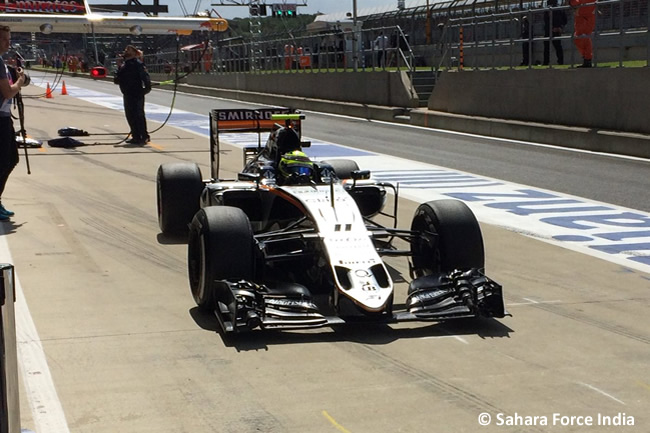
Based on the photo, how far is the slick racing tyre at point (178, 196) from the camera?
9.81m

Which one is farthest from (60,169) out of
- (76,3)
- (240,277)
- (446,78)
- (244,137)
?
(76,3)

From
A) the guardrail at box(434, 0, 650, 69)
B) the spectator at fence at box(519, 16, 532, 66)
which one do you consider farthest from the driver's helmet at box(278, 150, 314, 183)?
the spectator at fence at box(519, 16, 532, 66)

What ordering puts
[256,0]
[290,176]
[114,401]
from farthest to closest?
[256,0] → [290,176] → [114,401]

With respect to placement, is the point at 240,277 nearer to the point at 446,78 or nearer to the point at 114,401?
the point at 114,401

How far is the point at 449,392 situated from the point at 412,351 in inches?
31.0

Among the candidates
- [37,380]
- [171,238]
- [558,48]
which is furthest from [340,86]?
[37,380]

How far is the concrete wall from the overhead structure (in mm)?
7800

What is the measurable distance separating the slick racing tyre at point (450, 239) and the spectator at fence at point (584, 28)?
14118mm

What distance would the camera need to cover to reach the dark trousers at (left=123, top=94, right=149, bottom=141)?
811 inches

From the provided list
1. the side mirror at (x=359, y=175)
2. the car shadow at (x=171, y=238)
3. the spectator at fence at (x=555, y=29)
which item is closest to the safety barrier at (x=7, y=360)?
the side mirror at (x=359, y=175)

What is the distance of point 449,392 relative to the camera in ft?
17.6

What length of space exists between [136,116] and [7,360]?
18.1 meters

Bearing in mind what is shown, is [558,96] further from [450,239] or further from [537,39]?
[450,239]

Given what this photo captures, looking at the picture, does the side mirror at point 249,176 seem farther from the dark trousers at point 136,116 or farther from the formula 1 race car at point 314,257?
the dark trousers at point 136,116
